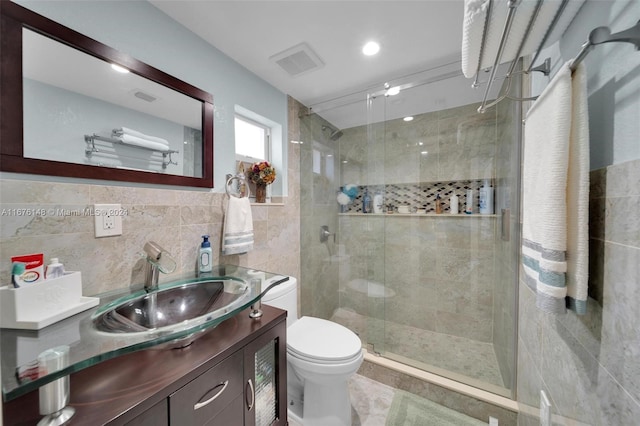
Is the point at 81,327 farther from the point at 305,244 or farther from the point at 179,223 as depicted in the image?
the point at 305,244

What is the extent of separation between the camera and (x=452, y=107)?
6.55ft

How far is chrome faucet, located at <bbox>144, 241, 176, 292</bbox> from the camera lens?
99 centimetres

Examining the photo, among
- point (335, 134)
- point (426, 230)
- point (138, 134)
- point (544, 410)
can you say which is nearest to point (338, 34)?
point (335, 134)

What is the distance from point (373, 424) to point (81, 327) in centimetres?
155

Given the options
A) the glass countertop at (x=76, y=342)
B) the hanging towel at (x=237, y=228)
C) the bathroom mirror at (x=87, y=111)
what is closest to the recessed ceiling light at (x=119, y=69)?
the bathroom mirror at (x=87, y=111)

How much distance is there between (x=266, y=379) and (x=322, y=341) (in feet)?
1.40

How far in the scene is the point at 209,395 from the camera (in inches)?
29.0

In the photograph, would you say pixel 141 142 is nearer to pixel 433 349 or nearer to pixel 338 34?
pixel 338 34

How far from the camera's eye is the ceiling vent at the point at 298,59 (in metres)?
1.48

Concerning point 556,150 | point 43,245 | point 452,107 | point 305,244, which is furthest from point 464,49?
point 305,244

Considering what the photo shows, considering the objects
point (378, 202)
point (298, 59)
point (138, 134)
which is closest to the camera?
point (138, 134)

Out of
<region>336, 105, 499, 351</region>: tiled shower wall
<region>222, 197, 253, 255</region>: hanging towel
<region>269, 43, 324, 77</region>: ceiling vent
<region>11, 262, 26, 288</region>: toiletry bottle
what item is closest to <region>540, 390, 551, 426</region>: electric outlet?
<region>336, 105, 499, 351</region>: tiled shower wall

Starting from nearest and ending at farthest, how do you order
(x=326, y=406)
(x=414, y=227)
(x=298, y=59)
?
1. (x=326, y=406)
2. (x=298, y=59)
3. (x=414, y=227)

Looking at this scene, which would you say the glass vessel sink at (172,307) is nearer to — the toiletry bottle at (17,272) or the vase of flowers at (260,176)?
the toiletry bottle at (17,272)
